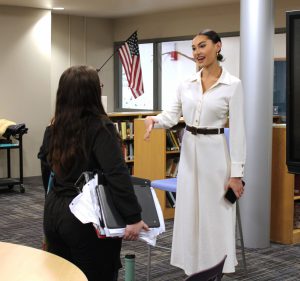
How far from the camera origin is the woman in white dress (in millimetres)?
3160

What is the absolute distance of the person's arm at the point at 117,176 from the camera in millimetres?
2244

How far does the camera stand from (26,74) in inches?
340

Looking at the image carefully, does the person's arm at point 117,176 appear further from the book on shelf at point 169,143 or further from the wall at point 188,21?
the wall at point 188,21

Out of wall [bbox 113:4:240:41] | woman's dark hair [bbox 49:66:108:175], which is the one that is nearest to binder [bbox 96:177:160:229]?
woman's dark hair [bbox 49:66:108:175]

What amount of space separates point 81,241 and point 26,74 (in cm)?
668

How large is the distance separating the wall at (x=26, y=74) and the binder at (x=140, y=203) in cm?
632

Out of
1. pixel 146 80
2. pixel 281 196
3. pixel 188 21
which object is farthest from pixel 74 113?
pixel 146 80

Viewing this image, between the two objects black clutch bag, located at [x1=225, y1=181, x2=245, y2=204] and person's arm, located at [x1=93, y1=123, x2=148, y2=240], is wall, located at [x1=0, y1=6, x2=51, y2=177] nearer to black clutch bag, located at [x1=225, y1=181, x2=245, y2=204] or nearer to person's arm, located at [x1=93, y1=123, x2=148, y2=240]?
black clutch bag, located at [x1=225, y1=181, x2=245, y2=204]

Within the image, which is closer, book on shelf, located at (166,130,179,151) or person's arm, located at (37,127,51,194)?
person's arm, located at (37,127,51,194)

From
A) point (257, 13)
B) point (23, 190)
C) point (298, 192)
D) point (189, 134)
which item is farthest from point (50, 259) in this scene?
point (23, 190)

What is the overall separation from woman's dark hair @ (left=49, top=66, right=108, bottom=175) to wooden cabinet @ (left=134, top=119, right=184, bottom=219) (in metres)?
3.35

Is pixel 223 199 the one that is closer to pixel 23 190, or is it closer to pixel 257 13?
pixel 257 13

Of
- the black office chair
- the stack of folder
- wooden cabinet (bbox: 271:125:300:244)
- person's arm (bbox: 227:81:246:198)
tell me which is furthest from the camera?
wooden cabinet (bbox: 271:125:300:244)

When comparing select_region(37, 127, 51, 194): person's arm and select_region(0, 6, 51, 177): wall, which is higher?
select_region(0, 6, 51, 177): wall
